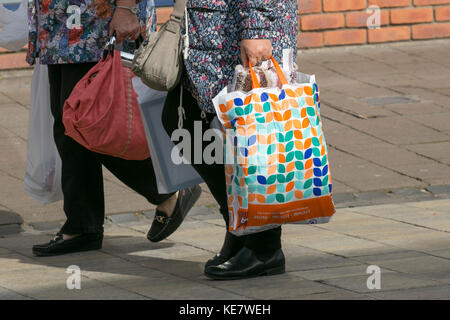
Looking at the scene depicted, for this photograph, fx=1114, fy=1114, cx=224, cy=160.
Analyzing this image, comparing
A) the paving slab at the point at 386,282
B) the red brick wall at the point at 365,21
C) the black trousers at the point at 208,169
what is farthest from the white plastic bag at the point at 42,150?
the red brick wall at the point at 365,21

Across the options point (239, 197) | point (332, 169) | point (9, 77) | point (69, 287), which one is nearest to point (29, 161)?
point (69, 287)

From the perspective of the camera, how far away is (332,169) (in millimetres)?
7613

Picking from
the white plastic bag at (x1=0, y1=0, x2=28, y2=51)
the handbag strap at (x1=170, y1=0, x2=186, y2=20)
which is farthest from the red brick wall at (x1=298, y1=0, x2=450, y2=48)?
the handbag strap at (x1=170, y1=0, x2=186, y2=20)

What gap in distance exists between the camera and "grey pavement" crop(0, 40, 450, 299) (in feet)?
15.2

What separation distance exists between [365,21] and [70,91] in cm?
673

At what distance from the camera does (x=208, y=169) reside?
4.79 m

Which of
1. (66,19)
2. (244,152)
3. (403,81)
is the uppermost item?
(66,19)

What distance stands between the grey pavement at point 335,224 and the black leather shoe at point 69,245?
0.07 meters

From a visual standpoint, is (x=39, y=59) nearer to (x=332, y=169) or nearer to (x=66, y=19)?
(x=66, y=19)

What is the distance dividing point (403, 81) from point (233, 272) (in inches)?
230

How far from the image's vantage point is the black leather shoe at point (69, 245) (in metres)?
5.52

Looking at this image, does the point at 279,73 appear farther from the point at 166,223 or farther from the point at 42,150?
the point at 42,150

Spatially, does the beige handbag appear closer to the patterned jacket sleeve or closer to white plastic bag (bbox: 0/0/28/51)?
the patterned jacket sleeve

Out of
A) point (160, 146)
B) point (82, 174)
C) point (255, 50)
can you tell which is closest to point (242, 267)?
point (160, 146)
